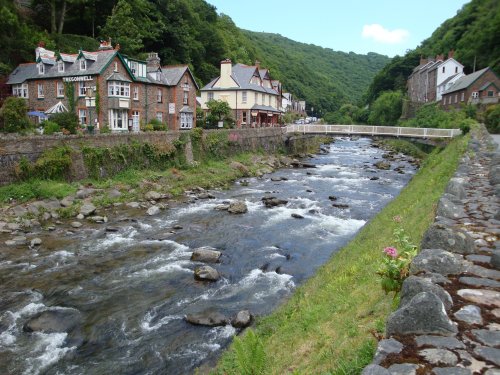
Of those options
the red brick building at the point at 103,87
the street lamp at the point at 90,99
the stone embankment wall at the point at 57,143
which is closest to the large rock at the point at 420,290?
the stone embankment wall at the point at 57,143

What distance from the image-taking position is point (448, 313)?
17.9ft

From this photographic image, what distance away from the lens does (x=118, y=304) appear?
1480 cm

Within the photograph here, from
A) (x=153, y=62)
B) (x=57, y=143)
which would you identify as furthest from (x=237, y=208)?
(x=153, y=62)

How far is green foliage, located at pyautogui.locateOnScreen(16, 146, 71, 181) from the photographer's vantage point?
28.4 meters

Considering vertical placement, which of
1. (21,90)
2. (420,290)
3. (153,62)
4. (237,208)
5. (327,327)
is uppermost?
(153,62)

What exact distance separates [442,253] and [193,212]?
22.8 metres

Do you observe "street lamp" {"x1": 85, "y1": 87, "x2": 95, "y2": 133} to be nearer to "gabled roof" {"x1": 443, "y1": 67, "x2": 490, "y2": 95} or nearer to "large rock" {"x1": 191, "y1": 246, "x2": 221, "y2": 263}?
"large rock" {"x1": 191, "y1": 246, "x2": 221, "y2": 263}

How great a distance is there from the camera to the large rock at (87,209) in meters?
26.7

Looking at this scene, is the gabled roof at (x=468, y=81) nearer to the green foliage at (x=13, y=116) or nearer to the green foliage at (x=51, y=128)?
the green foliage at (x=51, y=128)

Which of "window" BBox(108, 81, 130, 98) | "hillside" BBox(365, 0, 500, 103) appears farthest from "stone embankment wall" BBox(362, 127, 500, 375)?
"hillside" BBox(365, 0, 500, 103)

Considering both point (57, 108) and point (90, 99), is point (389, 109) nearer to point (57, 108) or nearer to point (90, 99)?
point (90, 99)

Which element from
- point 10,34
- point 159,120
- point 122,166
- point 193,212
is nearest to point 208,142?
point 159,120

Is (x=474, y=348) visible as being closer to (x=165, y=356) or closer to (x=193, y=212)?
(x=165, y=356)

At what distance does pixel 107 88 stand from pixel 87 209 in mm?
19980
